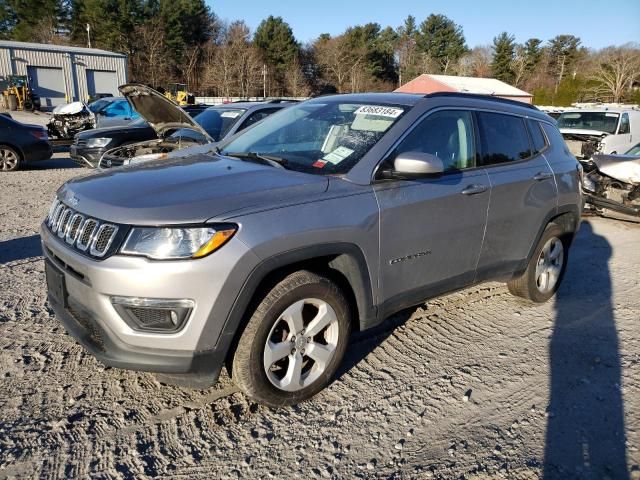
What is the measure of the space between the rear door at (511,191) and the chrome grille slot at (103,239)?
259 cm

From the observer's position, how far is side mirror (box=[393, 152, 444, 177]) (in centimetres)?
297

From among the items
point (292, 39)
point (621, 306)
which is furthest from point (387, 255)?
point (292, 39)

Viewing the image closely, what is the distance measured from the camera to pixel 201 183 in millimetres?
2814

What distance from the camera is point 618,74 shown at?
177 feet

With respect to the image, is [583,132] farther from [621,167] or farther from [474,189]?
[474,189]

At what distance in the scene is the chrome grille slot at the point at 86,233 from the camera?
2574 mm

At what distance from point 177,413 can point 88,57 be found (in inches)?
1802

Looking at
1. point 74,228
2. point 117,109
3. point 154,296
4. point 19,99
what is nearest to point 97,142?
point 117,109

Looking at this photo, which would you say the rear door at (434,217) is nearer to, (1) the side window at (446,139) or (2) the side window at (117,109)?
(1) the side window at (446,139)

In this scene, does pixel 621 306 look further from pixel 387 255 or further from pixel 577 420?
pixel 387 255

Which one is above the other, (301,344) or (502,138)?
(502,138)

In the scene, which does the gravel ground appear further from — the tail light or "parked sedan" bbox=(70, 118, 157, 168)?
the tail light

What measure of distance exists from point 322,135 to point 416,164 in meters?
0.83

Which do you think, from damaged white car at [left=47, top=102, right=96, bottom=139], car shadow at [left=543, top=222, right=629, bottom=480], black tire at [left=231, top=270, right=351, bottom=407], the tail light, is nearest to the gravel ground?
car shadow at [left=543, top=222, right=629, bottom=480]
